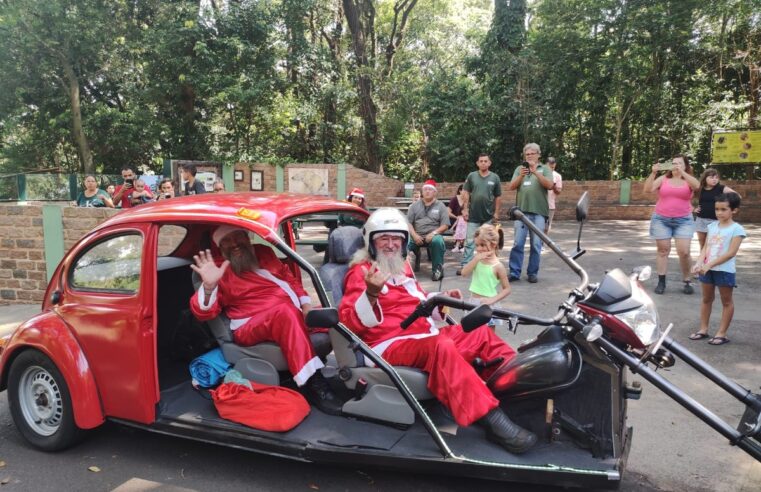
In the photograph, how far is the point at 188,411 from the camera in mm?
3623

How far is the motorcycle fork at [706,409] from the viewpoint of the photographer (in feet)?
8.34

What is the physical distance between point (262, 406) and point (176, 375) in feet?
3.65

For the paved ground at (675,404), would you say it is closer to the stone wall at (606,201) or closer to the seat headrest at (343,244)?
the seat headrest at (343,244)

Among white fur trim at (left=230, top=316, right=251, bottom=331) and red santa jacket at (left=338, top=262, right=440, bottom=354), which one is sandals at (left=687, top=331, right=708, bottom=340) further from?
white fur trim at (left=230, top=316, right=251, bottom=331)

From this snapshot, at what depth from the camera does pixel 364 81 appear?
21.5m

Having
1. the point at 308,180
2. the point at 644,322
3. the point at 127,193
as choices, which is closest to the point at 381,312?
the point at 644,322

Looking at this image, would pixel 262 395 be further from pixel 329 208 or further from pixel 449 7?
pixel 449 7

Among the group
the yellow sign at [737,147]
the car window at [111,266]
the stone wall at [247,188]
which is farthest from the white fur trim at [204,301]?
the yellow sign at [737,147]

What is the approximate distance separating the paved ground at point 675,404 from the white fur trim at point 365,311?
1.01 meters

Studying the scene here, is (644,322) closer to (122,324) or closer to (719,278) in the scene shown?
(122,324)

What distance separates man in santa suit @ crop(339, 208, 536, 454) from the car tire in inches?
83.4

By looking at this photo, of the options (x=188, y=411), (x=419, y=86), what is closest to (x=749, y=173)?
(x=419, y=86)

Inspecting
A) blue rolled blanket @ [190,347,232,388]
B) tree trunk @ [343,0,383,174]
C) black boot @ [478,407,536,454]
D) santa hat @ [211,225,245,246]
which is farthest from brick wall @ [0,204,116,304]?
tree trunk @ [343,0,383,174]

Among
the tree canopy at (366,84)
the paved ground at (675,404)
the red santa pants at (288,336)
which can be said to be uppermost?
the tree canopy at (366,84)
